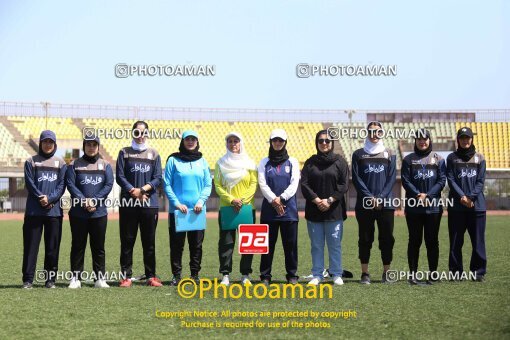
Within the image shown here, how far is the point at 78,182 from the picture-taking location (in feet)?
29.0

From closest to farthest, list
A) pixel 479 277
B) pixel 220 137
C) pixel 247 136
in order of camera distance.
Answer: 1. pixel 479 277
2. pixel 220 137
3. pixel 247 136

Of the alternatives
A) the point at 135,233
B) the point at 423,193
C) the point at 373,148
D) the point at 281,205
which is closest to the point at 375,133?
the point at 373,148

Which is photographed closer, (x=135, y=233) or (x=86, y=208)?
(x=86, y=208)

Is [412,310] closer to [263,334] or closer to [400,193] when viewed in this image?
[263,334]

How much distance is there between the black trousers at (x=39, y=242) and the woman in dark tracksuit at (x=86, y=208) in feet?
0.69

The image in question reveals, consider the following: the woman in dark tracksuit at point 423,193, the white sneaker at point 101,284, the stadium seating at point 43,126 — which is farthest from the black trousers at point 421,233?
the stadium seating at point 43,126

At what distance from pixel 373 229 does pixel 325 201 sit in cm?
73

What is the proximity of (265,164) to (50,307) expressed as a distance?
3094 mm

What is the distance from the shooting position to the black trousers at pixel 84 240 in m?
8.84

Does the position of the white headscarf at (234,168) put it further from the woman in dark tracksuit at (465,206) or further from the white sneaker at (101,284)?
the woman in dark tracksuit at (465,206)

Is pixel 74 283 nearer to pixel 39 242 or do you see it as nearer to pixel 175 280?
pixel 39 242

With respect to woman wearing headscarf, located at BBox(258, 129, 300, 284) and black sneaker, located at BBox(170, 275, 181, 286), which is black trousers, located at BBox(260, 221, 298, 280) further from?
black sneaker, located at BBox(170, 275, 181, 286)

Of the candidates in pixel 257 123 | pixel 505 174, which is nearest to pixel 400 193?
pixel 505 174

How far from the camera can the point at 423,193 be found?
892 centimetres
